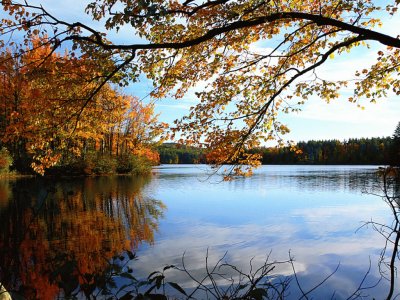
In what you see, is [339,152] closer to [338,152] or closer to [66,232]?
[338,152]

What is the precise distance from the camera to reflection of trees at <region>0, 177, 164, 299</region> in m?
7.03

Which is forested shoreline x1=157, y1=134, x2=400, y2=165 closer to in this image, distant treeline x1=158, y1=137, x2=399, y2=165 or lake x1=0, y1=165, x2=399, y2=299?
distant treeline x1=158, y1=137, x2=399, y2=165

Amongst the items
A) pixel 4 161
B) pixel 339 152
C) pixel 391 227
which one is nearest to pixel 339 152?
pixel 339 152

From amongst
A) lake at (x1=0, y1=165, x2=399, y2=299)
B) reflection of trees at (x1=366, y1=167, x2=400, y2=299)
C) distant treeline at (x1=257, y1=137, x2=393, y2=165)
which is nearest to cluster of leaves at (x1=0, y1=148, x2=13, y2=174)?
lake at (x1=0, y1=165, x2=399, y2=299)

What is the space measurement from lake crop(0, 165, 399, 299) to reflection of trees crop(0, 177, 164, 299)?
0.03 metres

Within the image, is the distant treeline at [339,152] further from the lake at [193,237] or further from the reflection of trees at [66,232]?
the reflection of trees at [66,232]

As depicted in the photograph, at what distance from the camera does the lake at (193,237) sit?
742 centimetres

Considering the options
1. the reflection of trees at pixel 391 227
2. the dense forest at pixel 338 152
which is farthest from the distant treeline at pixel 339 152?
the reflection of trees at pixel 391 227

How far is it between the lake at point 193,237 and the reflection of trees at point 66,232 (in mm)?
31

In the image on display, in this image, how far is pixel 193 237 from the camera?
38.7 feet

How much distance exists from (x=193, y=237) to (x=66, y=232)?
4.35 metres

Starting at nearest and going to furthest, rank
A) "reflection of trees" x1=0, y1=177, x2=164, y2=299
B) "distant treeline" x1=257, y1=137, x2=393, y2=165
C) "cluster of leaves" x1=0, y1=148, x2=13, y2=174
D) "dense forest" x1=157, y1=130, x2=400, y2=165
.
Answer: "reflection of trees" x1=0, y1=177, x2=164, y2=299
"cluster of leaves" x1=0, y1=148, x2=13, y2=174
"dense forest" x1=157, y1=130, x2=400, y2=165
"distant treeline" x1=257, y1=137, x2=393, y2=165

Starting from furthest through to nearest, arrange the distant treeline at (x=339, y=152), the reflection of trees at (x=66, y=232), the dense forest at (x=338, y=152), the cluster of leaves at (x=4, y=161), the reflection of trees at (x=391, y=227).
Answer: the distant treeline at (x=339, y=152) → the dense forest at (x=338, y=152) → the cluster of leaves at (x=4, y=161) → the reflection of trees at (x=66, y=232) → the reflection of trees at (x=391, y=227)

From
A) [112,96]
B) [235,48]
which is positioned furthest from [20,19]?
[235,48]
